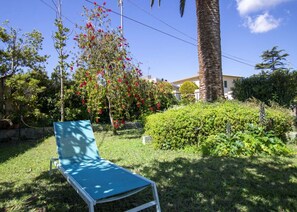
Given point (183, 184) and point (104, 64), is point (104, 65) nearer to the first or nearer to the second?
point (104, 64)

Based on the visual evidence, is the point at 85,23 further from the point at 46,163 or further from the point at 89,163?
the point at 89,163

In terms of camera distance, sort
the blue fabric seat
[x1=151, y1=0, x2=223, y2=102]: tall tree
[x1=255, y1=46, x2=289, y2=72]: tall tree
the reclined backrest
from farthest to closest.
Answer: [x1=255, y1=46, x2=289, y2=72]: tall tree
[x1=151, y1=0, x2=223, y2=102]: tall tree
the reclined backrest
the blue fabric seat

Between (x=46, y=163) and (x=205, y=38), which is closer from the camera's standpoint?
(x=46, y=163)

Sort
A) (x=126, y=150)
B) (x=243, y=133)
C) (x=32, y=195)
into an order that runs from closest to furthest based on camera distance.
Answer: (x=32, y=195)
(x=243, y=133)
(x=126, y=150)

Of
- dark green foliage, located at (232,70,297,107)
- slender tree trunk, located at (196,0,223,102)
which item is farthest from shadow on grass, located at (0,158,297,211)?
dark green foliage, located at (232,70,297,107)

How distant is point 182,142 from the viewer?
19.8ft

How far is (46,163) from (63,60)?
4.76 m

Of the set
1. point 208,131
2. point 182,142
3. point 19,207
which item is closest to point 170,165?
point 182,142

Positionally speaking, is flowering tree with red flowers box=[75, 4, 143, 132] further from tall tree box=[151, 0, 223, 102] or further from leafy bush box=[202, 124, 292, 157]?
leafy bush box=[202, 124, 292, 157]

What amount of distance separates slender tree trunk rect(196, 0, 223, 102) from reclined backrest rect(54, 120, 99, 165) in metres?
4.28

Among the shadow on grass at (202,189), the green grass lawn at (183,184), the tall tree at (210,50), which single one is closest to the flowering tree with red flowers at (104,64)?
the tall tree at (210,50)

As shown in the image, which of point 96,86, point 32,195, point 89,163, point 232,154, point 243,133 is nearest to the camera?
point 32,195

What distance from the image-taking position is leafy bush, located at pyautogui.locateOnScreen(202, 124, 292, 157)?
5297 millimetres

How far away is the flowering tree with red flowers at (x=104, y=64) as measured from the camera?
8102 millimetres
